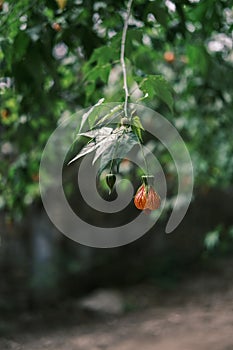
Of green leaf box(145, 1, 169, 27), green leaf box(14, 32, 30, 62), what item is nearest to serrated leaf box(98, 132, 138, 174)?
green leaf box(145, 1, 169, 27)

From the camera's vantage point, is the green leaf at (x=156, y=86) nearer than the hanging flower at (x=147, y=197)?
No

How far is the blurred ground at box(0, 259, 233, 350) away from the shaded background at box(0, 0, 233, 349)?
1.9 inches

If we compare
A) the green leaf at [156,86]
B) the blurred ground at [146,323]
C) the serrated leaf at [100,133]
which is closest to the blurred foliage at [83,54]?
the green leaf at [156,86]

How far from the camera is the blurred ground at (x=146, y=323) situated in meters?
3.77

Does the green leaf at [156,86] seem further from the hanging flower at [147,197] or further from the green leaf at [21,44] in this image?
the green leaf at [21,44]

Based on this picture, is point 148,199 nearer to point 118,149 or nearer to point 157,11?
point 118,149

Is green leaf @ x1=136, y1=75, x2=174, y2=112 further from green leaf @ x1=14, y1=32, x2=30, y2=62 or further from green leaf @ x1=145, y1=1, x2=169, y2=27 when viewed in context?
green leaf @ x1=14, y1=32, x2=30, y2=62

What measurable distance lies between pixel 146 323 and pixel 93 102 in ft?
9.09

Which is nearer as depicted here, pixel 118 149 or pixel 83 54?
pixel 118 149

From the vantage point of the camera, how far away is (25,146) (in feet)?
8.24

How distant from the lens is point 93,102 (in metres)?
2.19

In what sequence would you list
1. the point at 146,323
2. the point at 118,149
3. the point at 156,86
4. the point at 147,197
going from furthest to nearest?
the point at 146,323, the point at 156,86, the point at 147,197, the point at 118,149

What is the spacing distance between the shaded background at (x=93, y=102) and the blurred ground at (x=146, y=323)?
47 millimetres

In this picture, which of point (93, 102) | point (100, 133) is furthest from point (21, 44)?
point (100, 133)
